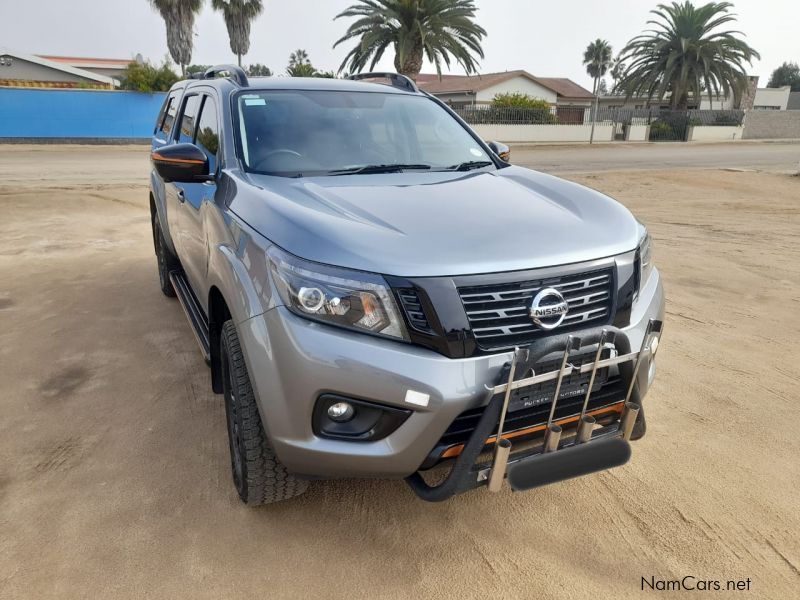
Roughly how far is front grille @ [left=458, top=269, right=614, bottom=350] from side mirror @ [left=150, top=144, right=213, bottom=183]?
5.19 ft

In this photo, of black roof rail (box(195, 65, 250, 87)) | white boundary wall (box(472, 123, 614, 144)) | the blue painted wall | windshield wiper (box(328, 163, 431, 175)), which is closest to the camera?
windshield wiper (box(328, 163, 431, 175))

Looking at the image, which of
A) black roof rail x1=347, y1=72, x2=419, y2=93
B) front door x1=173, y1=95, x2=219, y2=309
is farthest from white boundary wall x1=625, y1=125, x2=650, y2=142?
front door x1=173, y1=95, x2=219, y2=309

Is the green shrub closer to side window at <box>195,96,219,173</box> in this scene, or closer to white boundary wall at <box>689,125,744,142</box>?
white boundary wall at <box>689,125,744,142</box>

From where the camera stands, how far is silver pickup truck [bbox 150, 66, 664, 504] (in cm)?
203

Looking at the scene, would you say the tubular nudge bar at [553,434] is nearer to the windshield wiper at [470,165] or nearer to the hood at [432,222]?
the hood at [432,222]

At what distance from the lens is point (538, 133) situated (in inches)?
1353

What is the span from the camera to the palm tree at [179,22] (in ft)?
110

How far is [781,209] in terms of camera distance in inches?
423

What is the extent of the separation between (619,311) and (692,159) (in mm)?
23656

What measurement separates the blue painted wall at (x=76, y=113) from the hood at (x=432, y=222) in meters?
27.0

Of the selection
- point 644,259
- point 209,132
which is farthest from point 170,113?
point 644,259

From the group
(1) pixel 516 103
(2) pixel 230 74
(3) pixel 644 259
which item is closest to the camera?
(3) pixel 644 259

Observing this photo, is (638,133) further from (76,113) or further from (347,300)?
(347,300)

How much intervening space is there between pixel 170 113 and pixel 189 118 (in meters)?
1.02
